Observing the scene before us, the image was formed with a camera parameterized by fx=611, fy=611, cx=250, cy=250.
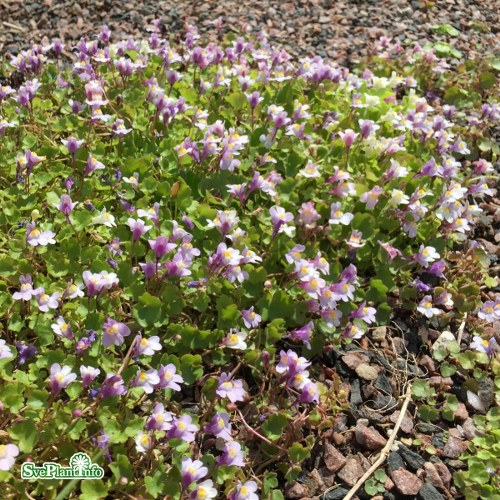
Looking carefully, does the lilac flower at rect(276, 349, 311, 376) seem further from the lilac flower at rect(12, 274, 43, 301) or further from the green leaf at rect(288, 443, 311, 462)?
the lilac flower at rect(12, 274, 43, 301)

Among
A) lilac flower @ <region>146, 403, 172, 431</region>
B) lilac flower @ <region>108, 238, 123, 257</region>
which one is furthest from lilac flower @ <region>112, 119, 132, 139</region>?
lilac flower @ <region>146, 403, 172, 431</region>

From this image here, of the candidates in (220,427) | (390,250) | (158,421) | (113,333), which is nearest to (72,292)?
(113,333)

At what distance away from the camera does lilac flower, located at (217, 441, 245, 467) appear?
6.48 feet

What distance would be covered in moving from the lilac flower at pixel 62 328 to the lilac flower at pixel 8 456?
44 cm

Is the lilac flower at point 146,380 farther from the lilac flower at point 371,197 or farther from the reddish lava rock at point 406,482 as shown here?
the lilac flower at point 371,197

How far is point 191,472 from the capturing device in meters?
1.85

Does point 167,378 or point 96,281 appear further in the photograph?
point 96,281

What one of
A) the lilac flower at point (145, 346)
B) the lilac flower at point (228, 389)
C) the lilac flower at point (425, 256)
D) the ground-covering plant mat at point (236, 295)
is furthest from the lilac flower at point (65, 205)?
the lilac flower at point (425, 256)

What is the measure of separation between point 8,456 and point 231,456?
68 cm

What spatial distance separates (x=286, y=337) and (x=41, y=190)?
133cm

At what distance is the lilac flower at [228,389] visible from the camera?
2.07 m

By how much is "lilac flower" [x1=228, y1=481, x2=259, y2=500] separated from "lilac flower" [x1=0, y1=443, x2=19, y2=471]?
67 centimetres

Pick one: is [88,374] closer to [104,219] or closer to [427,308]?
[104,219]

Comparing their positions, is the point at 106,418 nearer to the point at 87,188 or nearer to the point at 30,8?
the point at 87,188
